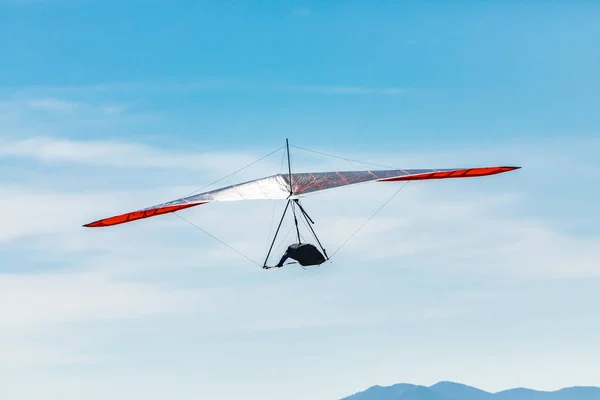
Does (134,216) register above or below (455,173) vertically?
below

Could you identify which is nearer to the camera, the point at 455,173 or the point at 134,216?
the point at 134,216

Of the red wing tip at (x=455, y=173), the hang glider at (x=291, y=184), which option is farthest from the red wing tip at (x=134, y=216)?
the red wing tip at (x=455, y=173)

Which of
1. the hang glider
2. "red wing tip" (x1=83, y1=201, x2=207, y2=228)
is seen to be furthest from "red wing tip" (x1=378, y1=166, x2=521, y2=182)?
"red wing tip" (x1=83, y1=201, x2=207, y2=228)

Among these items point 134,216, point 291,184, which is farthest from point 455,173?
point 134,216

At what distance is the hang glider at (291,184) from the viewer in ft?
193

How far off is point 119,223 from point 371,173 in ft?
54.9

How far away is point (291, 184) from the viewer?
194ft

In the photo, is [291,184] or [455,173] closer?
[291,184]

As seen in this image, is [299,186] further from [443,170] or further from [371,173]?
[443,170]

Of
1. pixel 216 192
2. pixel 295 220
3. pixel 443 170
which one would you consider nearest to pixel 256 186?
pixel 216 192

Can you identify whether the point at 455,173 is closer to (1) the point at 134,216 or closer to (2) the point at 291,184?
(2) the point at 291,184

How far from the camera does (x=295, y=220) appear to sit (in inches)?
2184

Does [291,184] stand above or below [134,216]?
above

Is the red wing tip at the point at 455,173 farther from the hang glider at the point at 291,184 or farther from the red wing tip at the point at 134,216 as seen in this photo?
the red wing tip at the point at 134,216
